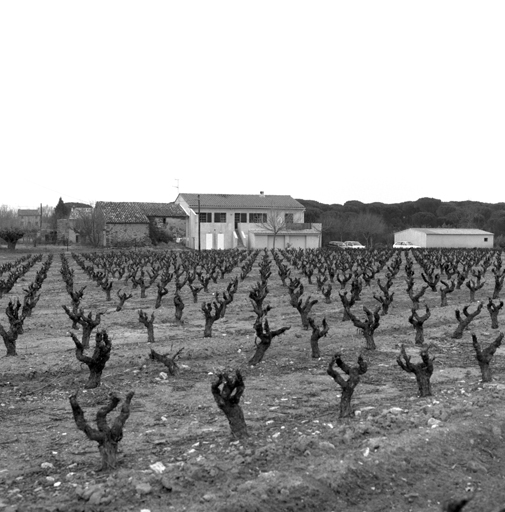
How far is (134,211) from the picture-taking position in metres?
68.5

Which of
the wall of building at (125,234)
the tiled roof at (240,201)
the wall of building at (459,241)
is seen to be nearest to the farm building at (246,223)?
the tiled roof at (240,201)

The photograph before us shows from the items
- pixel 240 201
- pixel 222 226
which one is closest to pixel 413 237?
pixel 240 201

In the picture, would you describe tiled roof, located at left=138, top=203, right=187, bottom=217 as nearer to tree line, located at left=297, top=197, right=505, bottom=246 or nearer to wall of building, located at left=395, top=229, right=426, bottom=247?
tree line, located at left=297, top=197, right=505, bottom=246

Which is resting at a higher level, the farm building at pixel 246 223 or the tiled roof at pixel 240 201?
the tiled roof at pixel 240 201

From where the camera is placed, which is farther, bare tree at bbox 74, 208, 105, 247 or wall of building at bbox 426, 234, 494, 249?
wall of building at bbox 426, 234, 494, 249

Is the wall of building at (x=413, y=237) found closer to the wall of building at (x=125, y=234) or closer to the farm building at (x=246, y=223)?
the farm building at (x=246, y=223)

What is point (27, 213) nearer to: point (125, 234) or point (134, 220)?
point (125, 234)

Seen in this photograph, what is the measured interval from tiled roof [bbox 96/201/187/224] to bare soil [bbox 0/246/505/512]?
181 feet

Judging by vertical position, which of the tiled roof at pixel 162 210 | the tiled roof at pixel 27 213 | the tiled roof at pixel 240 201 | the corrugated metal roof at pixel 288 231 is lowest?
the corrugated metal roof at pixel 288 231

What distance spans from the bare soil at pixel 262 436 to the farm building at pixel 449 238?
6054cm

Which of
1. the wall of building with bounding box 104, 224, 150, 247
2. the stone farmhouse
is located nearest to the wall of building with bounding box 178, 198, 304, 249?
the stone farmhouse

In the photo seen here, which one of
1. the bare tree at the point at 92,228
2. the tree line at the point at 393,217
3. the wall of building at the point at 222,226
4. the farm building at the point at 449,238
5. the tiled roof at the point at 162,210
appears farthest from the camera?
the tree line at the point at 393,217

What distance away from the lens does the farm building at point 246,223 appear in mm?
67500

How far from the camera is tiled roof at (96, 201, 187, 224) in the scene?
2625 inches
